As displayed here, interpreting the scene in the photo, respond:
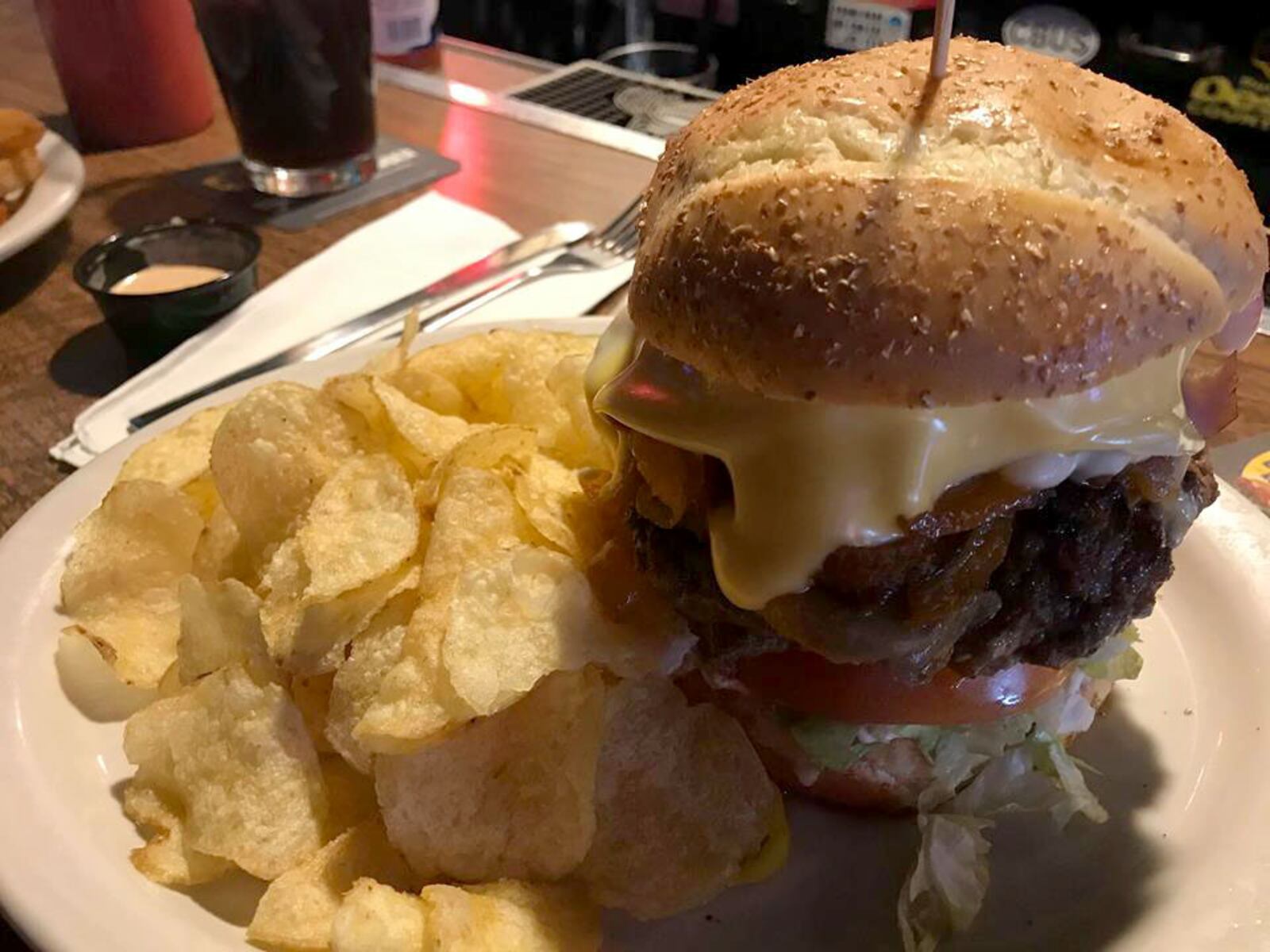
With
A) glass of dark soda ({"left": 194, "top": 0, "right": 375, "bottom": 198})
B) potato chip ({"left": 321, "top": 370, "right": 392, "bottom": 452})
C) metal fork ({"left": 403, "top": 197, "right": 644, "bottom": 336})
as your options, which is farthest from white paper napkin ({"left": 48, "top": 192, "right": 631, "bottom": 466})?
potato chip ({"left": 321, "top": 370, "right": 392, "bottom": 452})

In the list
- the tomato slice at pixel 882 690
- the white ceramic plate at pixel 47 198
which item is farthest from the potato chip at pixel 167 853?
the white ceramic plate at pixel 47 198

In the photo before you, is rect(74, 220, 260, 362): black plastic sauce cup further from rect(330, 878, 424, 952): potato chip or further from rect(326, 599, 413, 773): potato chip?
rect(330, 878, 424, 952): potato chip

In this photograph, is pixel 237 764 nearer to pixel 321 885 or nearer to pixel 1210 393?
pixel 321 885

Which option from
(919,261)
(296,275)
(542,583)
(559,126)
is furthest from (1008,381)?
(559,126)

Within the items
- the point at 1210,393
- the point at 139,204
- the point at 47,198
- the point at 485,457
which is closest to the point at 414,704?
the point at 485,457

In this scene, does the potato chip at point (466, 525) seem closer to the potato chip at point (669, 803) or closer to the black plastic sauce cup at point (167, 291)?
the potato chip at point (669, 803)

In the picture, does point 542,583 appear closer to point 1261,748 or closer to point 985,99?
point 985,99
